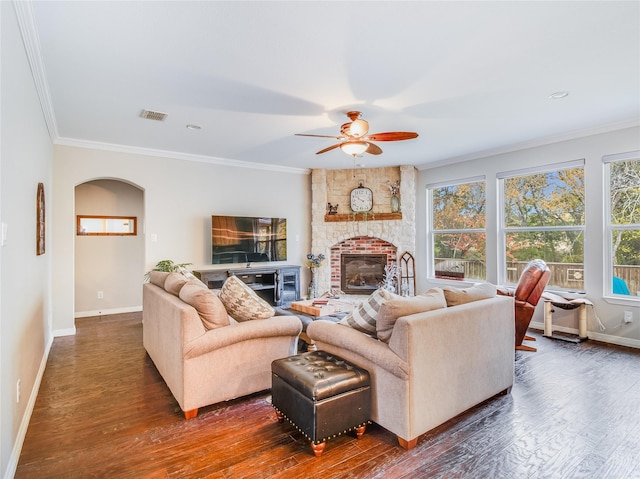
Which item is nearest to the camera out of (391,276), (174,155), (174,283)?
(174,283)

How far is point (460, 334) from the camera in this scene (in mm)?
2340

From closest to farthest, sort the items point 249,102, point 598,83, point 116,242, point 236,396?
point 236,396
point 598,83
point 249,102
point 116,242

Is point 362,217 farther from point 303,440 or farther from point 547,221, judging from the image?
point 303,440

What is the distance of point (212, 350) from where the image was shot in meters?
2.54

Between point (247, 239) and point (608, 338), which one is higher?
point (247, 239)

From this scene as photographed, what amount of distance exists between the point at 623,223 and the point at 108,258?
7.53m

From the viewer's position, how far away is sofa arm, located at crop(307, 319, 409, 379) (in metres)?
2.07

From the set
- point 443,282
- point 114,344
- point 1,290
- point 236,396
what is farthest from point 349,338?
point 443,282

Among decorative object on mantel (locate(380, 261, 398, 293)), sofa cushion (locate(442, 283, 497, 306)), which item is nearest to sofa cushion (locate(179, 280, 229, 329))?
sofa cushion (locate(442, 283, 497, 306))

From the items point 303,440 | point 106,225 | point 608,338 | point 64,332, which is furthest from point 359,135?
point 106,225

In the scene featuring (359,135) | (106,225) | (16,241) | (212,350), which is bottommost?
(212,350)

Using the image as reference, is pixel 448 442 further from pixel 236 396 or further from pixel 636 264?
pixel 636 264

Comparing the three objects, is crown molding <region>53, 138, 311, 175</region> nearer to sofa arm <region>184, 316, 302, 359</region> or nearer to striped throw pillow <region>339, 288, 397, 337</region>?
sofa arm <region>184, 316, 302, 359</region>

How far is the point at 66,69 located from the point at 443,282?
575cm
